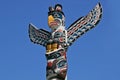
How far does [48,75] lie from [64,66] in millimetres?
883

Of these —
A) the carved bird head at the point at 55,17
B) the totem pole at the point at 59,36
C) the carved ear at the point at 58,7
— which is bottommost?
the totem pole at the point at 59,36

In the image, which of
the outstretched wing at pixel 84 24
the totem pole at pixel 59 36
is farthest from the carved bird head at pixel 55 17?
the outstretched wing at pixel 84 24

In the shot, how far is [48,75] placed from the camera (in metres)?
21.6

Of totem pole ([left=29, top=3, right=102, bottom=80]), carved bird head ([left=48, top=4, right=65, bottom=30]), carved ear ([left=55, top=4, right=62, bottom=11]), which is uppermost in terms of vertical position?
carved ear ([left=55, top=4, right=62, bottom=11])

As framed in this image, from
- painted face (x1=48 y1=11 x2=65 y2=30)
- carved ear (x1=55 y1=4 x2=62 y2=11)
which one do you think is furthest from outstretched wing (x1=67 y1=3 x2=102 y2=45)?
carved ear (x1=55 y1=4 x2=62 y2=11)

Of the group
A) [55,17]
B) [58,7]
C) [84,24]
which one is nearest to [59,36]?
[55,17]

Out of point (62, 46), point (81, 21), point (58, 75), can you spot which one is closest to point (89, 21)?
point (81, 21)

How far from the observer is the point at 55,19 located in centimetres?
2339

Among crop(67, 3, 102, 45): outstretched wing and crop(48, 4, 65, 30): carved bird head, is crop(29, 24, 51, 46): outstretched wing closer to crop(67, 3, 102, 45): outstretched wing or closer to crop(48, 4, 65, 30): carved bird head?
crop(48, 4, 65, 30): carved bird head

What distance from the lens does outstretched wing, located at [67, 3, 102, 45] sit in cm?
2270

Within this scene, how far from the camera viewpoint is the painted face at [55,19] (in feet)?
76.0

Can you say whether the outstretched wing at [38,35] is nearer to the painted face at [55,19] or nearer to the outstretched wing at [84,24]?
the painted face at [55,19]

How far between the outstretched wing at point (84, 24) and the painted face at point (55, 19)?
0.62 meters

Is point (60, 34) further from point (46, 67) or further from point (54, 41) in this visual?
point (46, 67)
